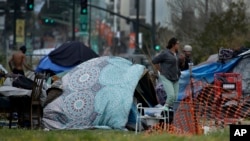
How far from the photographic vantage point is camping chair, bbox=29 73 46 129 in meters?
16.6

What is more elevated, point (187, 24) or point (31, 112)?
point (187, 24)

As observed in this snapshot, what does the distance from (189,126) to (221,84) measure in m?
3.65

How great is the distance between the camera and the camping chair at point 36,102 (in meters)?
16.6

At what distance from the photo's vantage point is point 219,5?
41.0 meters

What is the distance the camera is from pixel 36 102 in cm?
1675

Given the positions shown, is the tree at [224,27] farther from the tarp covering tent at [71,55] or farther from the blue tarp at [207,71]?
Answer: the blue tarp at [207,71]

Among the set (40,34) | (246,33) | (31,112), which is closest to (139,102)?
(31,112)

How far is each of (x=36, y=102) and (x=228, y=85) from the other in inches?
158

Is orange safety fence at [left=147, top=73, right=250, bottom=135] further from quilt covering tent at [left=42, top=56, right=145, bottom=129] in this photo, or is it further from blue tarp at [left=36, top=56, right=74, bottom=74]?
blue tarp at [left=36, top=56, right=74, bottom=74]

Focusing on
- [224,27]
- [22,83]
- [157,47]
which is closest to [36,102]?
[22,83]

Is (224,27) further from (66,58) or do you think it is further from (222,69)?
(222,69)

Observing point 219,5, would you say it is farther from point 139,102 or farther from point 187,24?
point 139,102

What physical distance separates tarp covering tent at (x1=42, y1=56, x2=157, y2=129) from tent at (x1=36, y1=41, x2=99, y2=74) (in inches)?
206

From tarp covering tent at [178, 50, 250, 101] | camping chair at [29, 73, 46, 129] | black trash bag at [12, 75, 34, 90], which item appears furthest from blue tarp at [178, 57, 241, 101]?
camping chair at [29, 73, 46, 129]
